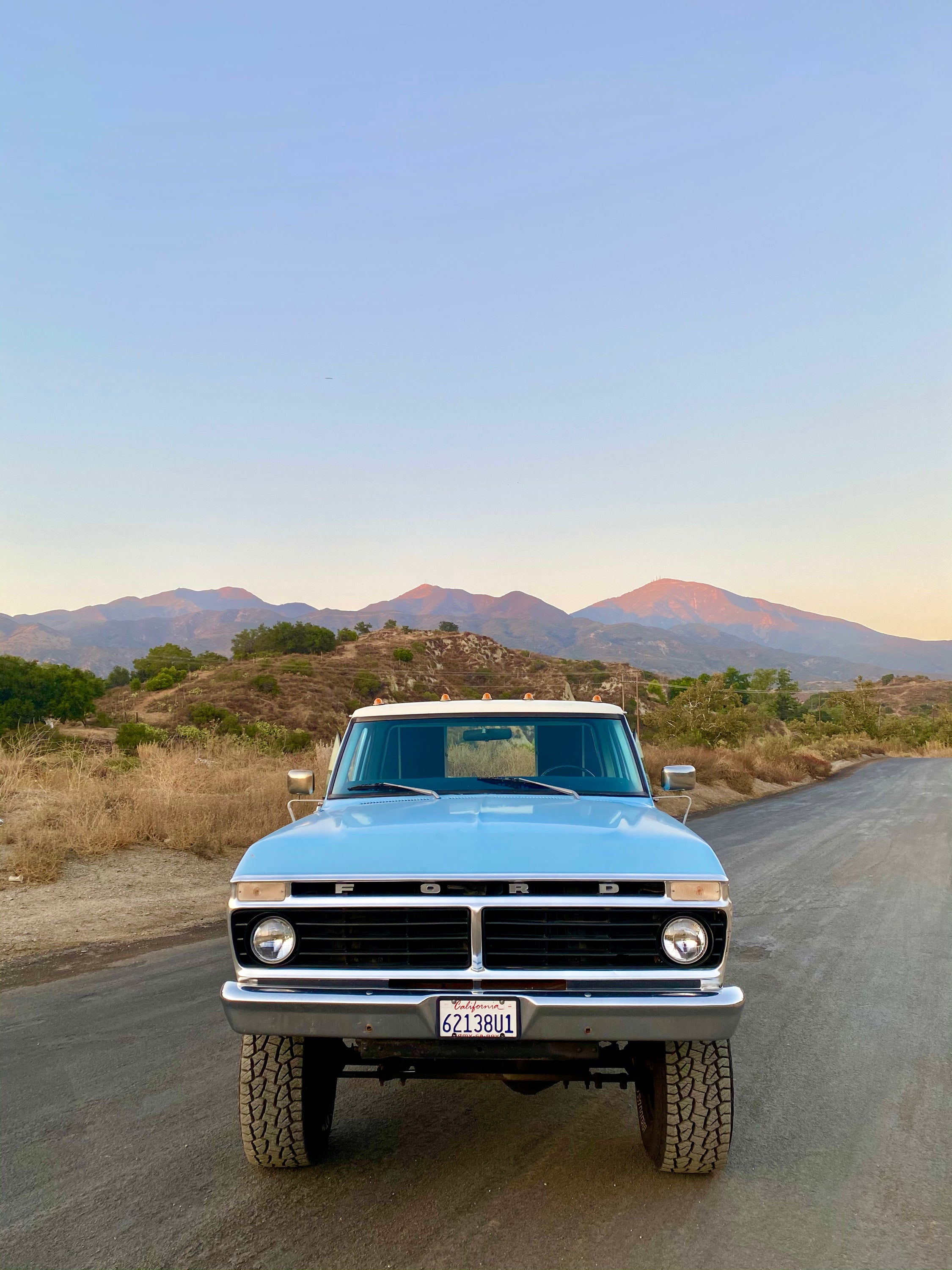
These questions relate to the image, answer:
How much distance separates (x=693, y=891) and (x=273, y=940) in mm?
1556

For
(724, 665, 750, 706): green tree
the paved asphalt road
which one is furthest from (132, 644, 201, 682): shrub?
the paved asphalt road

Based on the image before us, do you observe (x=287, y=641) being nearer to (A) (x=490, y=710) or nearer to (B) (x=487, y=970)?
(A) (x=490, y=710)

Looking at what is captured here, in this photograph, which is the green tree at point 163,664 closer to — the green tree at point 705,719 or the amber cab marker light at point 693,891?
the green tree at point 705,719

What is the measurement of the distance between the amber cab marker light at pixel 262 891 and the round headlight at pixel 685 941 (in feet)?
4.59

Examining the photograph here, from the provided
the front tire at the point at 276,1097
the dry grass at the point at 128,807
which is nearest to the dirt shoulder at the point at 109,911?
the dry grass at the point at 128,807


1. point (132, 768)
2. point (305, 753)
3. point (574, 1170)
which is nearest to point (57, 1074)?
point (574, 1170)

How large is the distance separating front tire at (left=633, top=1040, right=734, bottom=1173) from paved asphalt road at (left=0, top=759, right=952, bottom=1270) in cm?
15

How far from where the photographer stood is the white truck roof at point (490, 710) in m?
5.30

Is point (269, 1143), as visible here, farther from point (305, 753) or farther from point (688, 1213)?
point (305, 753)

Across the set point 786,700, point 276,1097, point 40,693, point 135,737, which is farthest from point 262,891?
point 786,700

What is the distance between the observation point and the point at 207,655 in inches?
2869

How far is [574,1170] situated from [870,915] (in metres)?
6.65

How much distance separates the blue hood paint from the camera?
3.44 metres

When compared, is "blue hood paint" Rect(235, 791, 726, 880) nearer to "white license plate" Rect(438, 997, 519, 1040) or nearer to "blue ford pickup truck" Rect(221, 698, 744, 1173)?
"blue ford pickup truck" Rect(221, 698, 744, 1173)
